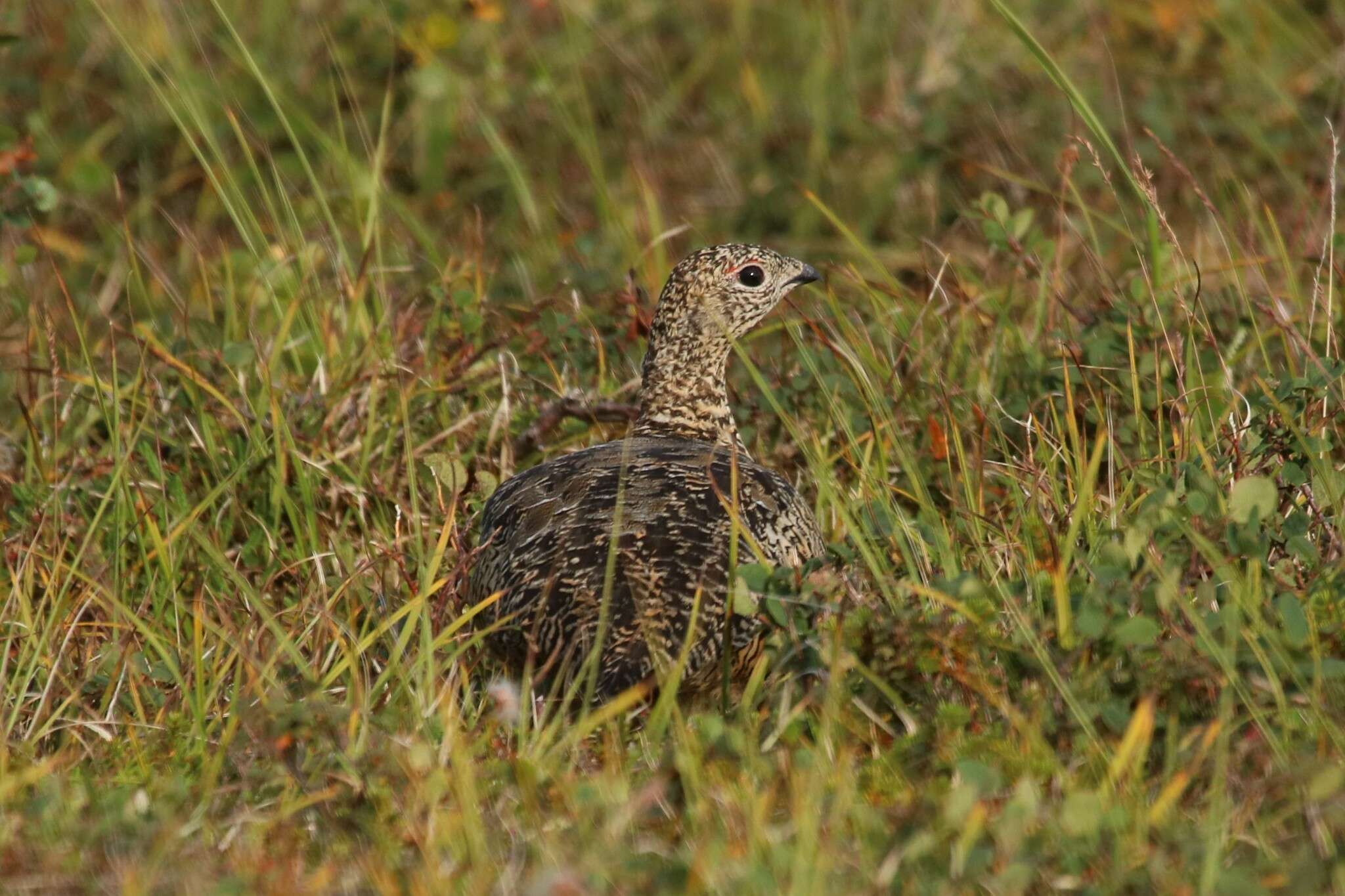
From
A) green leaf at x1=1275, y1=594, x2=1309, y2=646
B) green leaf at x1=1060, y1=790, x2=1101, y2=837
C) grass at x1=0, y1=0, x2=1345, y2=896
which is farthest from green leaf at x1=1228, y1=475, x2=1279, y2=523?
green leaf at x1=1060, y1=790, x2=1101, y2=837

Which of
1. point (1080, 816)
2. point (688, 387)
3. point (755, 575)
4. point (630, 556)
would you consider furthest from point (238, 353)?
point (1080, 816)

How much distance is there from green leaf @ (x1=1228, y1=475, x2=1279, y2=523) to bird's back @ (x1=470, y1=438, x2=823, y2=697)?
3.20 feet

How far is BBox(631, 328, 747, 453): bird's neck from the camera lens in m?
5.02

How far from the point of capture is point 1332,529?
154 inches

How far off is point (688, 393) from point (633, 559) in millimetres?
1169

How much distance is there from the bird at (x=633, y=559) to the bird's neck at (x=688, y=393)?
0.15 meters

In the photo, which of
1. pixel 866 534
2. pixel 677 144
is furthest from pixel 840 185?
pixel 866 534

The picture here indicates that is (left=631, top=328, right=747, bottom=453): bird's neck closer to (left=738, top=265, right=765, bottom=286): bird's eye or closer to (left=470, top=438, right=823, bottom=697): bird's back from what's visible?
(left=738, top=265, right=765, bottom=286): bird's eye

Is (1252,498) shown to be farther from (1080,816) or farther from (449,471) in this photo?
(449,471)

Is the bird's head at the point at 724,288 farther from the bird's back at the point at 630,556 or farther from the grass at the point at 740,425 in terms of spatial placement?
the bird's back at the point at 630,556

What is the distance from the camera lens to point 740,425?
5438mm

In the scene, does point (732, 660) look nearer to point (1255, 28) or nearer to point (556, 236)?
point (556, 236)

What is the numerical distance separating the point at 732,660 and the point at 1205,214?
4.05 m

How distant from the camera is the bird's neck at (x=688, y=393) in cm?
502
